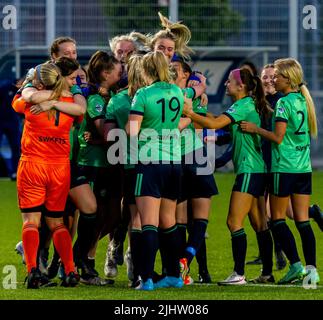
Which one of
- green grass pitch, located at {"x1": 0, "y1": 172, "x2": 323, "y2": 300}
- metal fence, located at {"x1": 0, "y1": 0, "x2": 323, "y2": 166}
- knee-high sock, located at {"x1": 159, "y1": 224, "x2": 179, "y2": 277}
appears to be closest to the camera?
green grass pitch, located at {"x1": 0, "y1": 172, "x2": 323, "y2": 300}

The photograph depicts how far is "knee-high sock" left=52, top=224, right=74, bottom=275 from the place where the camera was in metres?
9.34

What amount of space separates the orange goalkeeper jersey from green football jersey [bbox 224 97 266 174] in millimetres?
1354

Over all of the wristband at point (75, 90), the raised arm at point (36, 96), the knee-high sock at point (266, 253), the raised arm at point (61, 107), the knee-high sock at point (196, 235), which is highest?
the wristband at point (75, 90)

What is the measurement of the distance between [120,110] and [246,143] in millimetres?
1057

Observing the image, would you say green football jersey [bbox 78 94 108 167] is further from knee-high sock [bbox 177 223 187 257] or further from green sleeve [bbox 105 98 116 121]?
knee-high sock [bbox 177 223 187 257]

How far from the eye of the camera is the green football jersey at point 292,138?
9625mm

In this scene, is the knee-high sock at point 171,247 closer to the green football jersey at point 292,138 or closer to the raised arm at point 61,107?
the green football jersey at point 292,138

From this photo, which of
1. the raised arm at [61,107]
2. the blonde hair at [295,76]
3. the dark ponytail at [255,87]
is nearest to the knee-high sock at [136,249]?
the raised arm at [61,107]

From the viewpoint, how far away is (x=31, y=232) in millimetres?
9219

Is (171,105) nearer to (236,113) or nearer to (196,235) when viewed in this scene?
(236,113)

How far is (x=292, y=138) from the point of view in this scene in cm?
973

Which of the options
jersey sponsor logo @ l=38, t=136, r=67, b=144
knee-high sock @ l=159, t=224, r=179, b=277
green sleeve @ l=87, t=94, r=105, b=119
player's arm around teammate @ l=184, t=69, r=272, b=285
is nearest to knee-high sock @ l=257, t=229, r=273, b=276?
player's arm around teammate @ l=184, t=69, r=272, b=285

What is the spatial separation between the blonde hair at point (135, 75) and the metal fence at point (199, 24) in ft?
46.9
